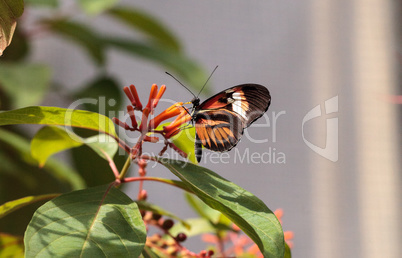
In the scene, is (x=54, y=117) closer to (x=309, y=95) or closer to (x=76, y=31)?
(x=76, y=31)

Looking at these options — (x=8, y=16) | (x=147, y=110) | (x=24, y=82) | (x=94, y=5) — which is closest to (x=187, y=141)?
(x=147, y=110)

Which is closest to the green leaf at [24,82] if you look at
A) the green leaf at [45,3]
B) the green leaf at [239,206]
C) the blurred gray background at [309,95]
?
the green leaf at [45,3]

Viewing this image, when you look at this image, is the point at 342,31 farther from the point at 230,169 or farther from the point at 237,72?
the point at 230,169

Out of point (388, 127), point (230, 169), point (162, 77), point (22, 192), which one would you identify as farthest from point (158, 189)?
point (388, 127)

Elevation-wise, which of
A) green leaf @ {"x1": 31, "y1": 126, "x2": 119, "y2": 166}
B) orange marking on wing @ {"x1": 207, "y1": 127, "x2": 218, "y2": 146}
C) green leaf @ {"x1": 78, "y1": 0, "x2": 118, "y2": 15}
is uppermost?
green leaf @ {"x1": 78, "y1": 0, "x2": 118, "y2": 15}

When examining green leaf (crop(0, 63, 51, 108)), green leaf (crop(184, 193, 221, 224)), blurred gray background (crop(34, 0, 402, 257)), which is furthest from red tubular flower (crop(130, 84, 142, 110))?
blurred gray background (crop(34, 0, 402, 257))

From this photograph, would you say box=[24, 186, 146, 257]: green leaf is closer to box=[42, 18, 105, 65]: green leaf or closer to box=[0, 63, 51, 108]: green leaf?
box=[0, 63, 51, 108]: green leaf

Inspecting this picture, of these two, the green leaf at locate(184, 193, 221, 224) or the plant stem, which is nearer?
the plant stem

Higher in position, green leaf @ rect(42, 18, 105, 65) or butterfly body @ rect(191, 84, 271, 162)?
green leaf @ rect(42, 18, 105, 65)
